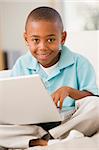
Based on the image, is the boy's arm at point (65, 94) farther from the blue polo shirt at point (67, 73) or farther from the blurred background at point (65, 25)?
the blurred background at point (65, 25)

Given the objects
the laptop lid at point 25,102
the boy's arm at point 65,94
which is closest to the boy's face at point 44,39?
the boy's arm at point 65,94

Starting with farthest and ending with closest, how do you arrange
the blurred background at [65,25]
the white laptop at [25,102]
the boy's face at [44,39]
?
the blurred background at [65,25] < the boy's face at [44,39] < the white laptop at [25,102]

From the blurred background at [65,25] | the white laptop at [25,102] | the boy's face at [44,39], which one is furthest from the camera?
the blurred background at [65,25]

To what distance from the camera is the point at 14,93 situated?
372mm

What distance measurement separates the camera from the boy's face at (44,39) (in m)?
0.57

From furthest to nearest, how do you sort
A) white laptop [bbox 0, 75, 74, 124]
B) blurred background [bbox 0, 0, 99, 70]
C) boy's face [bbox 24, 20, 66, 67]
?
blurred background [bbox 0, 0, 99, 70]
boy's face [bbox 24, 20, 66, 67]
white laptop [bbox 0, 75, 74, 124]

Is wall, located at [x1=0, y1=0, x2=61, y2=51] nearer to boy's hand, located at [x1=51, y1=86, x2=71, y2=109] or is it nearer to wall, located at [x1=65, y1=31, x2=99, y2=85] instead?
wall, located at [x1=65, y1=31, x2=99, y2=85]

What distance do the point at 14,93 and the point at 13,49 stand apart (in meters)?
0.34

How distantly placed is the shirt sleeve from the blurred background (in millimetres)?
83

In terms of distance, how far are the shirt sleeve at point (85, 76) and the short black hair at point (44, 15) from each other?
0.33ft

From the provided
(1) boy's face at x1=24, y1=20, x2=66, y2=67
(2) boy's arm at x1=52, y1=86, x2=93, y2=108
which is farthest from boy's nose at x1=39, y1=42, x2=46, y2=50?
Answer: (2) boy's arm at x1=52, y1=86, x2=93, y2=108

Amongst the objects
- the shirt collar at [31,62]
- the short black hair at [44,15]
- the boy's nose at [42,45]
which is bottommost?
the shirt collar at [31,62]

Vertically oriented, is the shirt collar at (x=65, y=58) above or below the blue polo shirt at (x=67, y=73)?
above

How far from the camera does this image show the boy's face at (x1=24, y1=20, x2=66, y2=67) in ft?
1.86
